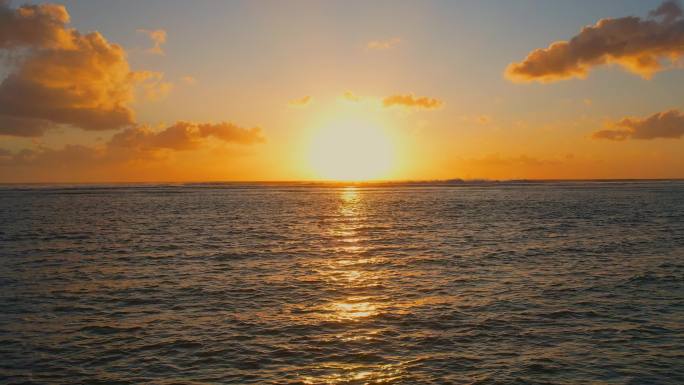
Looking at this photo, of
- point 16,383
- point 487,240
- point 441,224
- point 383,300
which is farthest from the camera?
point 441,224

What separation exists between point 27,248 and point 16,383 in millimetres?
36883

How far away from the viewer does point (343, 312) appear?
2520 centimetres

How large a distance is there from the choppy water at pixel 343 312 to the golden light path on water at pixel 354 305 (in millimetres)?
95

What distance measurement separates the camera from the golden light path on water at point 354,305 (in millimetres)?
16953

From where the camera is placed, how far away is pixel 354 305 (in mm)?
26625

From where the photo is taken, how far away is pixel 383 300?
1089 inches

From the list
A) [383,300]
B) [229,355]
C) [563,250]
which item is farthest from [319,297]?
[563,250]

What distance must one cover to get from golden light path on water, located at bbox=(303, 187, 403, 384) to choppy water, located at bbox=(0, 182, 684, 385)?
95 mm

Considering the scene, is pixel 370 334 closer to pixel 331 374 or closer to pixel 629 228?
pixel 331 374

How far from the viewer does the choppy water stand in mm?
17797

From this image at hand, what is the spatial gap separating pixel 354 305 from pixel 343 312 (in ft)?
5.05

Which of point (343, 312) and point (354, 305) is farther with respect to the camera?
point (354, 305)

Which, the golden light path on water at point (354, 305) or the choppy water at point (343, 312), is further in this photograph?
the choppy water at point (343, 312)

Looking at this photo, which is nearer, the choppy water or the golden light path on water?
the golden light path on water
